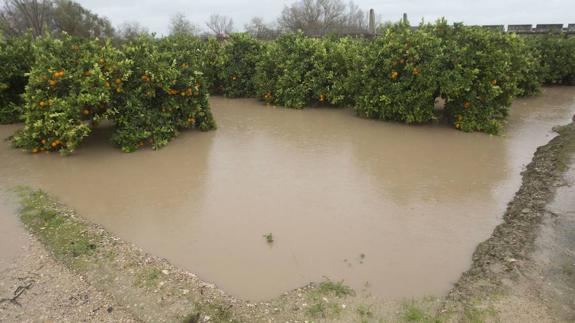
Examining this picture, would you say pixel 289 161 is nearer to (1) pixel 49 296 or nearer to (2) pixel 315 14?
(1) pixel 49 296

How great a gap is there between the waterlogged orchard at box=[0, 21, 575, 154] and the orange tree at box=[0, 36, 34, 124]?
2 centimetres

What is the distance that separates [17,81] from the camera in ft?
31.4

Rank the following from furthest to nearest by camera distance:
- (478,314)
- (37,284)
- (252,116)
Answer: (252,116) < (37,284) < (478,314)

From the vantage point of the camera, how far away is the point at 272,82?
1175 centimetres

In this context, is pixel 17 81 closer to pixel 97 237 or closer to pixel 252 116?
pixel 252 116

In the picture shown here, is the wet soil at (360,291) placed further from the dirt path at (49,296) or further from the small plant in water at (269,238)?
the small plant in water at (269,238)

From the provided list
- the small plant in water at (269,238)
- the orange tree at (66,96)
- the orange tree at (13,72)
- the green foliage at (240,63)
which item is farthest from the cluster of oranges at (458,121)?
the orange tree at (13,72)

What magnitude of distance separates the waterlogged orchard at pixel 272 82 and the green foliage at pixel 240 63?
1.03 metres

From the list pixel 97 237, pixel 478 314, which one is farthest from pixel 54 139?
pixel 478 314

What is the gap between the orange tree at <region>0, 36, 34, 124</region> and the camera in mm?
9149

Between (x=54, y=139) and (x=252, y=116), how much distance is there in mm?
4659

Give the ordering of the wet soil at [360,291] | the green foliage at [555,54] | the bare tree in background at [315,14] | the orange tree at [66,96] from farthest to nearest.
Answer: the bare tree in background at [315,14], the green foliage at [555,54], the orange tree at [66,96], the wet soil at [360,291]

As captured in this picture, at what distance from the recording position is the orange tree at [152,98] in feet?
24.2

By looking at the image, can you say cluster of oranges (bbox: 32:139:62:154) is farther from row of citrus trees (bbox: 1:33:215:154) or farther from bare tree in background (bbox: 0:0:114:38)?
bare tree in background (bbox: 0:0:114:38)
